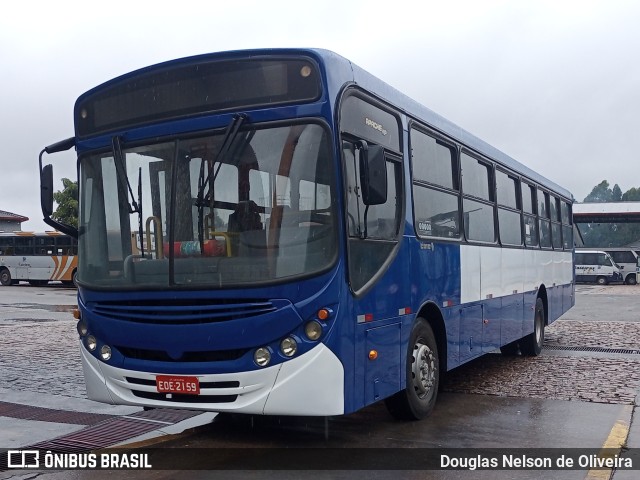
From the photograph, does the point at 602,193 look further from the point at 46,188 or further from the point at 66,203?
the point at 46,188

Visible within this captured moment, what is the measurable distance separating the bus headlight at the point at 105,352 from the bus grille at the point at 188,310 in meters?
0.28

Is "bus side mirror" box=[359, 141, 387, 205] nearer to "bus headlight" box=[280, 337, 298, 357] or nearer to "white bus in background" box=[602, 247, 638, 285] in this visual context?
"bus headlight" box=[280, 337, 298, 357]

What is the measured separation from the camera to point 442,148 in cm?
835

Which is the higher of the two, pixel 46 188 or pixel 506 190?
pixel 506 190

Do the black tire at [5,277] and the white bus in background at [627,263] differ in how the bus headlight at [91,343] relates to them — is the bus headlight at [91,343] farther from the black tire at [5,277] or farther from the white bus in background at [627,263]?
the white bus in background at [627,263]

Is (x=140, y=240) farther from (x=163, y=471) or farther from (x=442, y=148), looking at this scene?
(x=442, y=148)

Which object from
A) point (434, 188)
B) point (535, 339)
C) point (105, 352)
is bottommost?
point (535, 339)

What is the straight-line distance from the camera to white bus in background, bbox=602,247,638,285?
47188mm

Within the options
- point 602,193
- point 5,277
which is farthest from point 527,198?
point 602,193

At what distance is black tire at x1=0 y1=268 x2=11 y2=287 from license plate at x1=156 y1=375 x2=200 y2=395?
123 ft

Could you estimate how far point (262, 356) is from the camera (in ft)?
18.5

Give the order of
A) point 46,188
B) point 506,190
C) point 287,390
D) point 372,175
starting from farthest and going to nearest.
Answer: point 506,190 → point 46,188 → point 372,175 → point 287,390


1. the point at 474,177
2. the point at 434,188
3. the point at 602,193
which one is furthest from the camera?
the point at 602,193

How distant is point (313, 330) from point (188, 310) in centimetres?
99
